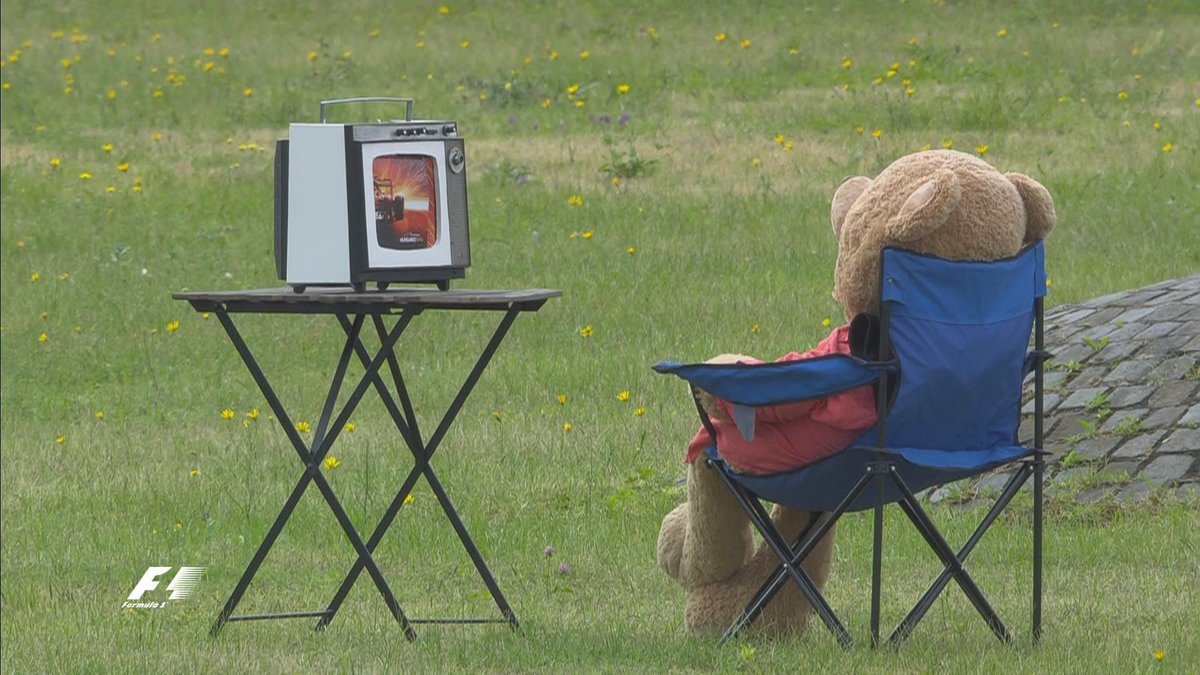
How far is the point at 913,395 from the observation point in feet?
15.0

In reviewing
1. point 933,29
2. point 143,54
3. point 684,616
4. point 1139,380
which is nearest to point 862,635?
point 684,616

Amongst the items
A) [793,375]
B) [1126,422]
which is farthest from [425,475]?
[1126,422]

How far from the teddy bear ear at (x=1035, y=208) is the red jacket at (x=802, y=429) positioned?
65 centimetres

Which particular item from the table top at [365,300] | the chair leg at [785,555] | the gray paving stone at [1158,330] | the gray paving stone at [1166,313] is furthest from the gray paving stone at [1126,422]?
the table top at [365,300]

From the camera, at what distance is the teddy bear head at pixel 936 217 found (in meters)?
4.67

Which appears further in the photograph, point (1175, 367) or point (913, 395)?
point (1175, 367)

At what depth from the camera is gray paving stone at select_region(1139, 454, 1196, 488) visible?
6.80 m

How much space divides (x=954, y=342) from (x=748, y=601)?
0.95 meters

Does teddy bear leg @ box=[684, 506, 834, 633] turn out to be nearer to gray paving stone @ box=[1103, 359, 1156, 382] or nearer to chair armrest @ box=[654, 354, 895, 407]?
chair armrest @ box=[654, 354, 895, 407]

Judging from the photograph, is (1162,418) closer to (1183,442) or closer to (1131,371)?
(1183,442)

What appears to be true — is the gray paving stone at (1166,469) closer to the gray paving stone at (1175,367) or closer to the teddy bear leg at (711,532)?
the gray paving stone at (1175,367)

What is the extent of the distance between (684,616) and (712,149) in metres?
9.30

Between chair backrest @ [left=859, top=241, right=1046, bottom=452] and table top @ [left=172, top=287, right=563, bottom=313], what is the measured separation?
0.94m

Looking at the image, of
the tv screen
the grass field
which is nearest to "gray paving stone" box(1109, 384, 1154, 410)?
the grass field
